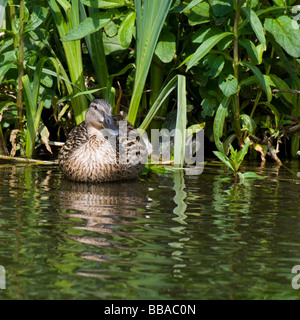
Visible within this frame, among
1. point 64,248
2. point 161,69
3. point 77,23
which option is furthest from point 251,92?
point 64,248

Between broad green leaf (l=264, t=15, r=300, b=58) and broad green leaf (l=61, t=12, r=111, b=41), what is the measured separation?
1.43 meters

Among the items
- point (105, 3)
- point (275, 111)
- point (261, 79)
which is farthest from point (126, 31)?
point (275, 111)

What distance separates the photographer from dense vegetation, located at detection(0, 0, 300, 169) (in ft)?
19.6

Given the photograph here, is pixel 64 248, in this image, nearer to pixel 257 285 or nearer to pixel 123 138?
pixel 257 285

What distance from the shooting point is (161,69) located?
6.92 metres

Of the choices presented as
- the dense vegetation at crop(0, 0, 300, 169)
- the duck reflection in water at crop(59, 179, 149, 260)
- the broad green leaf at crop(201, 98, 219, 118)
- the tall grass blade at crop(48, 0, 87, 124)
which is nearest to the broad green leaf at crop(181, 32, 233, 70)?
the dense vegetation at crop(0, 0, 300, 169)

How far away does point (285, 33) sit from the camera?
589cm

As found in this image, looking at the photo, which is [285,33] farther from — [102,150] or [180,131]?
[102,150]

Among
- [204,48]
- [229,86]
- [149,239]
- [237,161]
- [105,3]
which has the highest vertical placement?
[105,3]

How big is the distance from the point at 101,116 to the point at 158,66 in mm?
1103

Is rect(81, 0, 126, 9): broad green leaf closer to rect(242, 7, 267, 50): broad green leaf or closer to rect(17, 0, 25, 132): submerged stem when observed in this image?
rect(17, 0, 25, 132): submerged stem

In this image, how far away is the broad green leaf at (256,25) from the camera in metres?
5.54

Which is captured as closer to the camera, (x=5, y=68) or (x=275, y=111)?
(x=5, y=68)
